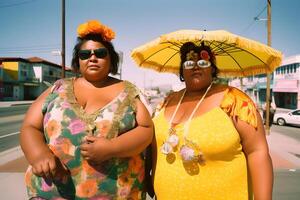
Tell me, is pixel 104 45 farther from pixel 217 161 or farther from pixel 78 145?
pixel 217 161

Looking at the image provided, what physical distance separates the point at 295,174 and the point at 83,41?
5.68 metres

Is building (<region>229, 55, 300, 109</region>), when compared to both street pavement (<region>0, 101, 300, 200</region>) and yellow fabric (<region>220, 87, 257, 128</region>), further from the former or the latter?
yellow fabric (<region>220, 87, 257, 128</region>)

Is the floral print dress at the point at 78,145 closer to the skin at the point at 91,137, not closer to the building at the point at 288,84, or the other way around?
the skin at the point at 91,137

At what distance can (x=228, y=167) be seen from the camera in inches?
78.7

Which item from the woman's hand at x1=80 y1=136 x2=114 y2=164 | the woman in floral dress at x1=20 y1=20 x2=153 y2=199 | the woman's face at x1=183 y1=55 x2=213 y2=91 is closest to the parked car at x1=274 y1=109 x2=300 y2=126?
the woman's face at x1=183 y1=55 x2=213 y2=91

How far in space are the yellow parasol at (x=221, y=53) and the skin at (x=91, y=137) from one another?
476mm

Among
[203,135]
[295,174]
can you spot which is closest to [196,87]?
[203,135]

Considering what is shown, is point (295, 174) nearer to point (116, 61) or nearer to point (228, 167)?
point (228, 167)

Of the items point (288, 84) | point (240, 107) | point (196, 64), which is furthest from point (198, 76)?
point (288, 84)

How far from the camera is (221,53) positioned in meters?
2.62

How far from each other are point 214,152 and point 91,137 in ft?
2.68

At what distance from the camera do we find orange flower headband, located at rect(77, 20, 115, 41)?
6.66ft

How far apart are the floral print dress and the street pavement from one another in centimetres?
327

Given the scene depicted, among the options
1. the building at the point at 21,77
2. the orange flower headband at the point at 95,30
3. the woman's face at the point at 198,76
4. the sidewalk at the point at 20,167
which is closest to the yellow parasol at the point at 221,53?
the woman's face at the point at 198,76
